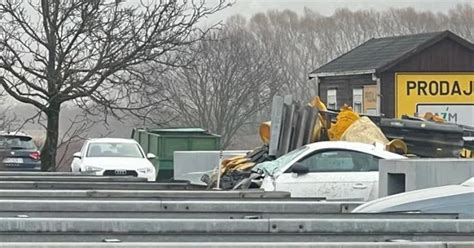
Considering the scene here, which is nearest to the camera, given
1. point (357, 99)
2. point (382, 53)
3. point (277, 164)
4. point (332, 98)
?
point (277, 164)

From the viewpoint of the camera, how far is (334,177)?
14.2m

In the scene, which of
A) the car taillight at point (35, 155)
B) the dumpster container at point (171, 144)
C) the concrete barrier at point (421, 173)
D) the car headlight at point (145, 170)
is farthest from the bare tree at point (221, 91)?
the concrete barrier at point (421, 173)

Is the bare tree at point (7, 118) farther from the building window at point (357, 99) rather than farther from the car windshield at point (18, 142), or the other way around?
the building window at point (357, 99)

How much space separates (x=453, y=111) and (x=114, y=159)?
12934 millimetres

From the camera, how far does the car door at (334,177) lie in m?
14.1

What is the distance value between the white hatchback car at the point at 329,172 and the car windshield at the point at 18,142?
15.5 m

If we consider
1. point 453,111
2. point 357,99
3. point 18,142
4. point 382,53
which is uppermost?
point 382,53

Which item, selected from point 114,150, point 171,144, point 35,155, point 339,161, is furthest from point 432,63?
point 339,161

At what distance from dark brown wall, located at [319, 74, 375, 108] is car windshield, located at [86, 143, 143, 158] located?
1092 centimetres

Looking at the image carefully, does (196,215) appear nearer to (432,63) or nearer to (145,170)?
(145,170)

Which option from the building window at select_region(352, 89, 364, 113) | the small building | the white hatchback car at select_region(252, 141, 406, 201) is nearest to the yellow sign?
the small building

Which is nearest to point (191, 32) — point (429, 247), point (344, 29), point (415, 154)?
point (415, 154)

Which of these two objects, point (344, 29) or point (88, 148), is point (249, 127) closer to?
point (344, 29)

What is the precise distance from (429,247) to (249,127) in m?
A: 49.4
